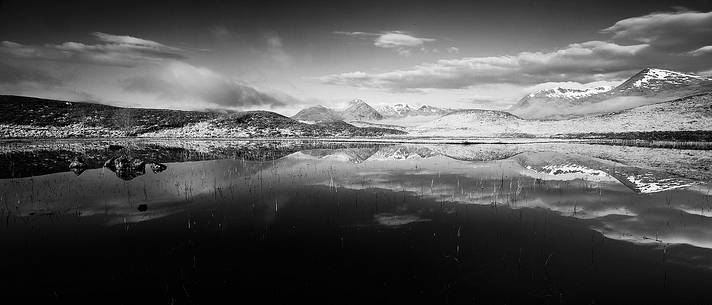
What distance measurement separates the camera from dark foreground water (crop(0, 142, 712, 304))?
833 cm

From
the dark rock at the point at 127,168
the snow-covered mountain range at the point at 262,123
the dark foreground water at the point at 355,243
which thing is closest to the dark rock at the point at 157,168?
the dark rock at the point at 127,168

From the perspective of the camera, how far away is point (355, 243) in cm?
1129

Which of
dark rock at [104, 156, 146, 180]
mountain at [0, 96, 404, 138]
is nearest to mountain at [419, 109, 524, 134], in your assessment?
mountain at [0, 96, 404, 138]

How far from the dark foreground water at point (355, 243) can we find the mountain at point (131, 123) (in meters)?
92.2

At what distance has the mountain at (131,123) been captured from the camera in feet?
360

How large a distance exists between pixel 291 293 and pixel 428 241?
501cm

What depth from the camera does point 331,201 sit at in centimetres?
1727

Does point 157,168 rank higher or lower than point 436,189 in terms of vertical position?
higher

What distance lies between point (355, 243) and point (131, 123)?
133900 mm

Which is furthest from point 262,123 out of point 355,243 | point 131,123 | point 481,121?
point 355,243

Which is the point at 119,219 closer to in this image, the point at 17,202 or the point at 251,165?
the point at 17,202

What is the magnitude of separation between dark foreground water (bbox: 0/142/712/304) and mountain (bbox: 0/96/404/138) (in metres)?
92.2

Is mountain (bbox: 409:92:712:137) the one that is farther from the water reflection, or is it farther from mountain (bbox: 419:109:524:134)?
the water reflection

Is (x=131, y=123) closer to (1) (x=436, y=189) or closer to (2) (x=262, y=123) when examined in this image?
(2) (x=262, y=123)
